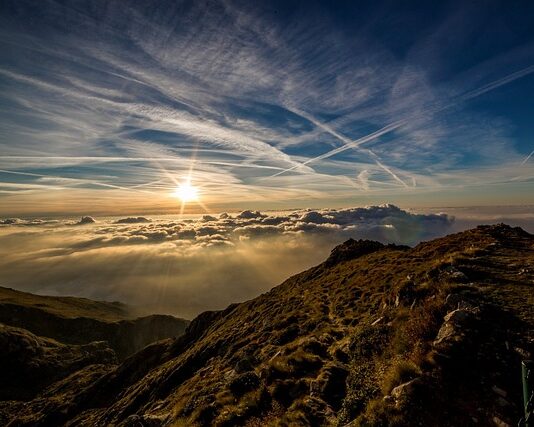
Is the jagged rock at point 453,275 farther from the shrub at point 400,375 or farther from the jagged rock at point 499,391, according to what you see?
the jagged rock at point 499,391

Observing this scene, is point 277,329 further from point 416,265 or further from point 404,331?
point 404,331

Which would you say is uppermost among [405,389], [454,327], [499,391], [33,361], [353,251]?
[454,327]

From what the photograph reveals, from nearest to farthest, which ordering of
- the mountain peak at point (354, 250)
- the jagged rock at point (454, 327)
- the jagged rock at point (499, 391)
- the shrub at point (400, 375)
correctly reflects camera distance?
the jagged rock at point (499, 391), the shrub at point (400, 375), the jagged rock at point (454, 327), the mountain peak at point (354, 250)

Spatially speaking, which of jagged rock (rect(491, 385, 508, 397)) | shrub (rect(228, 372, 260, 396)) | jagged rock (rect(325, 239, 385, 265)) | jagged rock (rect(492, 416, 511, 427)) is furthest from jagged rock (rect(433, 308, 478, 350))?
jagged rock (rect(325, 239, 385, 265))

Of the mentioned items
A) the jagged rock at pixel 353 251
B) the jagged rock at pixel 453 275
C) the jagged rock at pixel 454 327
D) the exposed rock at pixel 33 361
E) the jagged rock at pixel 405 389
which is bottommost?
the exposed rock at pixel 33 361

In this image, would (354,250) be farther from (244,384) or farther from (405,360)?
(405,360)

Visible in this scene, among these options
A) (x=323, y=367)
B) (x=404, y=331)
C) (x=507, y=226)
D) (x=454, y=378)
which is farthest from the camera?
(x=507, y=226)

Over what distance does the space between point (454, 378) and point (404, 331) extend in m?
4.30

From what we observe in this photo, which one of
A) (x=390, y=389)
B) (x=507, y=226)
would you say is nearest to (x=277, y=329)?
(x=390, y=389)

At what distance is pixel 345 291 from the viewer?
4369 centimetres

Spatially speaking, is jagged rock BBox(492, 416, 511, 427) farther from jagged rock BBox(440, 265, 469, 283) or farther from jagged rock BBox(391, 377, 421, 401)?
jagged rock BBox(440, 265, 469, 283)

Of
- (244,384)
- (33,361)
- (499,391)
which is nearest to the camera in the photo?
(499,391)

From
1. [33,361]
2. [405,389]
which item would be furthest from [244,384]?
[33,361]

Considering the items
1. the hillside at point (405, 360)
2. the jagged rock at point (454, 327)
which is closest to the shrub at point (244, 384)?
the hillside at point (405, 360)
